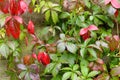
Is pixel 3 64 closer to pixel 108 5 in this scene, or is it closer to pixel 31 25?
pixel 31 25

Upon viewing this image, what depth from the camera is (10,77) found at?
7.15 feet

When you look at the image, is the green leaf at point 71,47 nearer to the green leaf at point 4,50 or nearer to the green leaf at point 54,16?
the green leaf at point 54,16

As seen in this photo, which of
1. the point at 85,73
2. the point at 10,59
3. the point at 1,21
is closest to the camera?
the point at 1,21

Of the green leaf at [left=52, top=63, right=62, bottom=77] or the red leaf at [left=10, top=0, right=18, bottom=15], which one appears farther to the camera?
the green leaf at [left=52, top=63, right=62, bottom=77]

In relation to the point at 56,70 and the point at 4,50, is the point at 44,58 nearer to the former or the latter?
the point at 56,70

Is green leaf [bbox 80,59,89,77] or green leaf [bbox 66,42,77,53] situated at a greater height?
green leaf [bbox 66,42,77,53]

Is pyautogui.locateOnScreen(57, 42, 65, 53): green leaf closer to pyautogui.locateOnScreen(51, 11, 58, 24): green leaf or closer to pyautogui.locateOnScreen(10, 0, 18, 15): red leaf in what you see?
pyautogui.locateOnScreen(51, 11, 58, 24): green leaf

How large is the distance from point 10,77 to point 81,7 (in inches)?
29.7

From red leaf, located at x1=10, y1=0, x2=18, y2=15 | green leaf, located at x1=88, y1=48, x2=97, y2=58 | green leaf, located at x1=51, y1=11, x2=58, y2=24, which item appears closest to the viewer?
red leaf, located at x1=10, y1=0, x2=18, y2=15

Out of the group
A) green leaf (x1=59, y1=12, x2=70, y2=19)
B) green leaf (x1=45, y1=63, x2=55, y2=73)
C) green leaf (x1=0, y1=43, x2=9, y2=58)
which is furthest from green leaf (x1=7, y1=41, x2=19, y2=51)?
green leaf (x1=59, y1=12, x2=70, y2=19)

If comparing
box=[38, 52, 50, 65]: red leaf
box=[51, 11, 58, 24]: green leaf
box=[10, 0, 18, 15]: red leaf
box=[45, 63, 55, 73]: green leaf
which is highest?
box=[10, 0, 18, 15]: red leaf

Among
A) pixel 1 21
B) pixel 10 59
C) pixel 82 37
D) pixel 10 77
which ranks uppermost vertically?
pixel 1 21

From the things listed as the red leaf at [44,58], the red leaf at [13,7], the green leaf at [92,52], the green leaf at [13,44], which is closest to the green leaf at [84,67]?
the green leaf at [92,52]

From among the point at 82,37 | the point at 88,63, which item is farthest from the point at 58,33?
the point at 88,63
